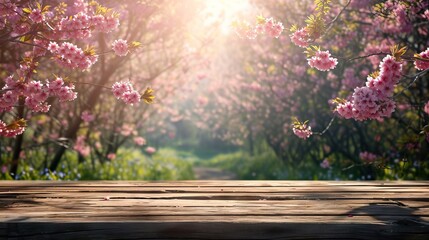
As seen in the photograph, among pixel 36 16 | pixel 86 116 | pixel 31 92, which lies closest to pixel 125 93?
pixel 31 92

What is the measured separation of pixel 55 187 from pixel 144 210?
153 cm

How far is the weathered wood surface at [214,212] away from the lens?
117 inches

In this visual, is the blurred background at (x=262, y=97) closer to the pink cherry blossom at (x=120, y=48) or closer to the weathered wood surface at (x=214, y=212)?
the pink cherry blossom at (x=120, y=48)

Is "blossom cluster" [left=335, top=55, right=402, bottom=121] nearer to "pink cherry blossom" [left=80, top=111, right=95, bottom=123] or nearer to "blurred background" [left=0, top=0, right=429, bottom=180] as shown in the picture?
"blurred background" [left=0, top=0, right=429, bottom=180]

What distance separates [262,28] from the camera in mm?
5941

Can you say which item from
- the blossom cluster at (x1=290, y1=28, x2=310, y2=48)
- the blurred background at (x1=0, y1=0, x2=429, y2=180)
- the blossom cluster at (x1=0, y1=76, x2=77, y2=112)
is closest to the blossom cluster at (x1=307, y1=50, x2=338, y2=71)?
the blossom cluster at (x1=290, y1=28, x2=310, y2=48)

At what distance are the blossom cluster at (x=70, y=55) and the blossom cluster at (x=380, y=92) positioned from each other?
2.42m

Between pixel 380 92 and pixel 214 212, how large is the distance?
168cm

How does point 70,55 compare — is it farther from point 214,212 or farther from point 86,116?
point 86,116

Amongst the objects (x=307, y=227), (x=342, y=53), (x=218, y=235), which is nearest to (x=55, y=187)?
(x=218, y=235)

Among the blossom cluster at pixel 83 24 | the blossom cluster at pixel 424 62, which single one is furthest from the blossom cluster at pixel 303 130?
the blossom cluster at pixel 83 24

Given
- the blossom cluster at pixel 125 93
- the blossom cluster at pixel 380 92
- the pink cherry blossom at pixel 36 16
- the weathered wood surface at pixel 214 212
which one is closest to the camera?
the weathered wood surface at pixel 214 212

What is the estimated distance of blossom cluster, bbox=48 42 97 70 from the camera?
4.71 meters

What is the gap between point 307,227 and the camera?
296 centimetres
